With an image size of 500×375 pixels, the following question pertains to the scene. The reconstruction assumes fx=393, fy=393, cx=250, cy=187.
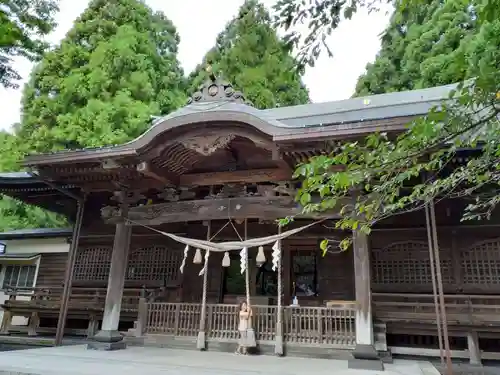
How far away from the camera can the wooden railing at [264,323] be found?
751 centimetres

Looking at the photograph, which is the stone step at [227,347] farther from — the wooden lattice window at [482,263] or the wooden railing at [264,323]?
the wooden lattice window at [482,263]

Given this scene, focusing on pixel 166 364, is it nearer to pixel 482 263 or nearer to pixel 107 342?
pixel 107 342

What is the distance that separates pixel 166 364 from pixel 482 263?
690 cm

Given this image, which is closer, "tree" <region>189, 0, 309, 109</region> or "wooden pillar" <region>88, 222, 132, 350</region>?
"wooden pillar" <region>88, 222, 132, 350</region>

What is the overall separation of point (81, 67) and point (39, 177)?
11516 mm

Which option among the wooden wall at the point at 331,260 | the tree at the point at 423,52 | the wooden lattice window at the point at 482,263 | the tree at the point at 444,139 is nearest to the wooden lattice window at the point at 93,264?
the wooden wall at the point at 331,260

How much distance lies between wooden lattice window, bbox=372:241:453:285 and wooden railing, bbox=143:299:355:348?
1577 mm

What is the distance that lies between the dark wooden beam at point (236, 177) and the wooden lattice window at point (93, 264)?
13.4 feet

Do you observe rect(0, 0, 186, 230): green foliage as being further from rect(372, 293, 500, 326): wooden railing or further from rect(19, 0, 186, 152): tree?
rect(372, 293, 500, 326): wooden railing

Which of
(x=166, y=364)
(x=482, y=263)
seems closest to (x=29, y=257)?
(x=166, y=364)

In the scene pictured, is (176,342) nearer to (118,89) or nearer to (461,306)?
(461,306)

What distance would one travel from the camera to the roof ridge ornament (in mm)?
8023

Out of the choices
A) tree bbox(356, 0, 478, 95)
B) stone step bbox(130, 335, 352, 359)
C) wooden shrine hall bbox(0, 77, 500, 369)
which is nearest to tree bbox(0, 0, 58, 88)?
wooden shrine hall bbox(0, 77, 500, 369)

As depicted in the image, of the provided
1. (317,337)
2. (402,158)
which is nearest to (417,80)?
(317,337)
